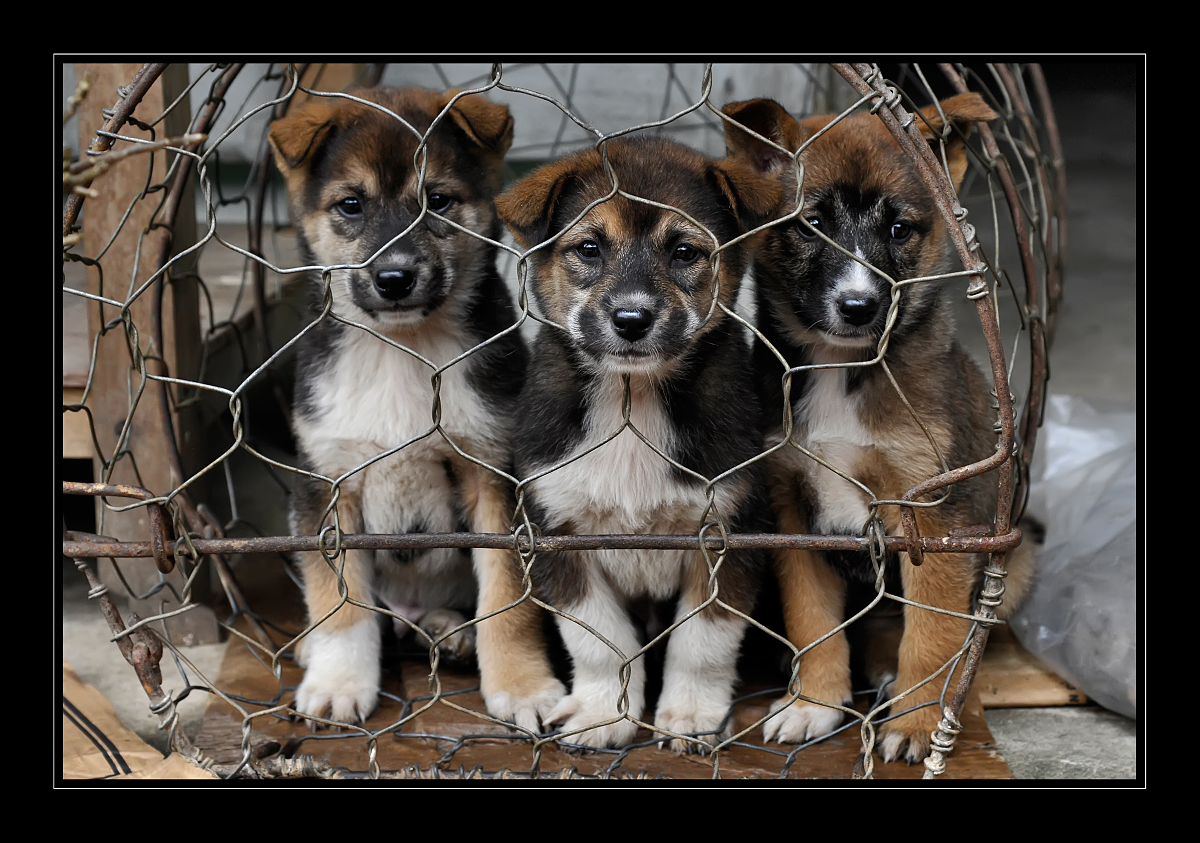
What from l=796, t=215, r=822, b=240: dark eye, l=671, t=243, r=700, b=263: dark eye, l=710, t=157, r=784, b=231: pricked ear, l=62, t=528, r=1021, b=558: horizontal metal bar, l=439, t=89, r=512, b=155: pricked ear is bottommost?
l=62, t=528, r=1021, b=558: horizontal metal bar

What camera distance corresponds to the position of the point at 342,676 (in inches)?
123

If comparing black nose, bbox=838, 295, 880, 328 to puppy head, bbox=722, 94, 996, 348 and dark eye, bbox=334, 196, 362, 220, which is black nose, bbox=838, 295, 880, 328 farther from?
dark eye, bbox=334, 196, 362, 220

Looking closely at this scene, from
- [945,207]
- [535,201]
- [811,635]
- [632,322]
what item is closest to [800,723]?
[811,635]

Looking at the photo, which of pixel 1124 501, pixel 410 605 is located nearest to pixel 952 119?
pixel 1124 501

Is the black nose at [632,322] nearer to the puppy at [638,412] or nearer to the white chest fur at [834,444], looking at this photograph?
the puppy at [638,412]

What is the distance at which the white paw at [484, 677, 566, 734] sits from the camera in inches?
118

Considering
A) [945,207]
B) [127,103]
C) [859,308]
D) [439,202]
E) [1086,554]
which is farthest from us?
[1086,554]

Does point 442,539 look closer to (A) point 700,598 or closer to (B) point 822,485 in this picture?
(A) point 700,598

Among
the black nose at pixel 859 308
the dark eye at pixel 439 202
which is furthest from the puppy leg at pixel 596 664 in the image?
→ the dark eye at pixel 439 202

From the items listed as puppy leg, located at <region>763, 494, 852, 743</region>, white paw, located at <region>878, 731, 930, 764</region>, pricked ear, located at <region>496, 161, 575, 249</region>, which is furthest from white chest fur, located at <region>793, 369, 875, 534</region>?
pricked ear, located at <region>496, 161, 575, 249</region>

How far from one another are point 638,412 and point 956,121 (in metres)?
1.12

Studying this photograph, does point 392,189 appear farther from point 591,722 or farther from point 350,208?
point 591,722

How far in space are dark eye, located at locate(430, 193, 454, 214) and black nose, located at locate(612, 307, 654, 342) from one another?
31.8 inches

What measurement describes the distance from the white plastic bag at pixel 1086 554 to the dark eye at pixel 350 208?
2.45m
